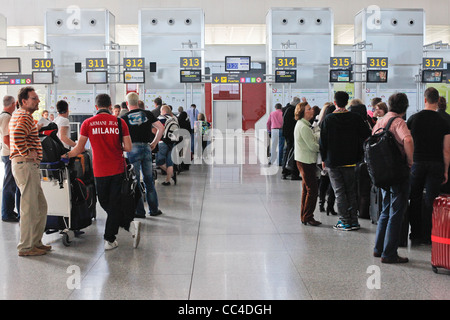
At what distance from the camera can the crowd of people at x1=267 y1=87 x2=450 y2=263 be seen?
5066 millimetres

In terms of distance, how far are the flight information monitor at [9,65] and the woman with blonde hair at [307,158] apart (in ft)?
43.4

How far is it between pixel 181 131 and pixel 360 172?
668 centimetres

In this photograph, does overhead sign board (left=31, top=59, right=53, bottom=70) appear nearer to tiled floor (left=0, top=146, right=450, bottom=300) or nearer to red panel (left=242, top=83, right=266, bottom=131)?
tiled floor (left=0, top=146, right=450, bottom=300)

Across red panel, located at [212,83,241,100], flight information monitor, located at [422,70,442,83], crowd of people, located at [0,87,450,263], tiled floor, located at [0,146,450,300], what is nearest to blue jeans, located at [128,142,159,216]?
crowd of people, located at [0,87,450,263]

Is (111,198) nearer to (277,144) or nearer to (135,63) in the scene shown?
(277,144)

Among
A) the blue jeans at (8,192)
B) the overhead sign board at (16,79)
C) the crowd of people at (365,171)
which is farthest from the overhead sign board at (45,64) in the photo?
the crowd of people at (365,171)

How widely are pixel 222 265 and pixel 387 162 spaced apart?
183cm

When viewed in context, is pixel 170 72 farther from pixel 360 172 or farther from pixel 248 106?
pixel 248 106

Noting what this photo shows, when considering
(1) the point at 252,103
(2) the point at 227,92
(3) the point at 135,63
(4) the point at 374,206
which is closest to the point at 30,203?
(4) the point at 374,206

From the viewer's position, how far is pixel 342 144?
6328mm

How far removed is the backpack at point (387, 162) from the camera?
193 inches

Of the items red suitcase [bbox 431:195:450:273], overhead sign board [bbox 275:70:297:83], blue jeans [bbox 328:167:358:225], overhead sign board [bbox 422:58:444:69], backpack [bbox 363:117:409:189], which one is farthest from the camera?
overhead sign board [bbox 422:58:444:69]

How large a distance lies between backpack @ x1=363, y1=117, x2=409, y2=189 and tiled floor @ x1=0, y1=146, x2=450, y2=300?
82 centimetres
